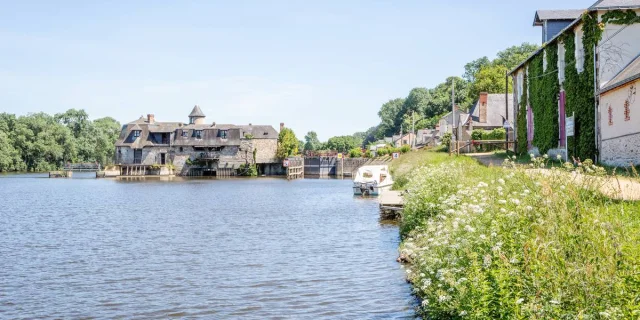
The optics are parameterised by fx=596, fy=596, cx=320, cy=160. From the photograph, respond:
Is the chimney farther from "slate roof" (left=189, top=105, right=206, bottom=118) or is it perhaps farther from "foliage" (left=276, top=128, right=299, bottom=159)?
"slate roof" (left=189, top=105, right=206, bottom=118)

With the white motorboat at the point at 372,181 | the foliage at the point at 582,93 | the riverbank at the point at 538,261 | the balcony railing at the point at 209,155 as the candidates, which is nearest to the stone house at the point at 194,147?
the balcony railing at the point at 209,155

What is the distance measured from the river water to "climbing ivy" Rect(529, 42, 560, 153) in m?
10.9

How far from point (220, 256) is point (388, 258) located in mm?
6149

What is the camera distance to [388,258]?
64.6 ft

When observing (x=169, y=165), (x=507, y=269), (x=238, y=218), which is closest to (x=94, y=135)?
(x=169, y=165)

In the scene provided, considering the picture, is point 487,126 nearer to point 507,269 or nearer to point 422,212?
point 422,212

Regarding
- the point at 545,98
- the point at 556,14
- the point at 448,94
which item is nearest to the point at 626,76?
the point at 545,98

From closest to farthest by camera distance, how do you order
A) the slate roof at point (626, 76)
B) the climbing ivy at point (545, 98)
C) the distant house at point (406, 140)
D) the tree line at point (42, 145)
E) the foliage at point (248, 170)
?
1. the slate roof at point (626, 76)
2. the climbing ivy at point (545, 98)
3. the foliage at point (248, 170)
4. the distant house at point (406, 140)
5. the tree line at point (42, 145)

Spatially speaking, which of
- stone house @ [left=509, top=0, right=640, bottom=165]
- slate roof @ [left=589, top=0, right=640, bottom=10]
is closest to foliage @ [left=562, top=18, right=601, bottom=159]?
stone house @ [left=509, top=0, right=640, bottom=165]

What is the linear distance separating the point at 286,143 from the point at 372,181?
5938 centimetres

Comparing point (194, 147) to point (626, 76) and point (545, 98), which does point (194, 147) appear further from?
point (626, 76)

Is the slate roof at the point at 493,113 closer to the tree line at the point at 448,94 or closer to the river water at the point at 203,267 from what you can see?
the tree line at the point at 448,94

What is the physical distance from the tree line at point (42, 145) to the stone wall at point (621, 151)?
388 ft

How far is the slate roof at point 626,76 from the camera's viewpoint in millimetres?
23072
